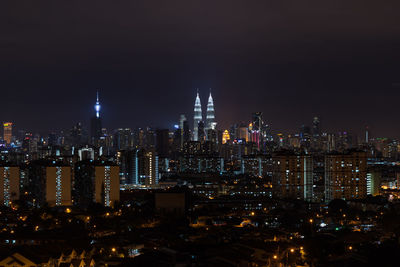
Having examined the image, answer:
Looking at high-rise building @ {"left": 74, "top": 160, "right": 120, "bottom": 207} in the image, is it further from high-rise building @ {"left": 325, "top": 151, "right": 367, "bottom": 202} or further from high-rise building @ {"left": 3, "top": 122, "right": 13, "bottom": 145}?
high-rise building @ {"left": 3, "top": 122, "right": 13, "bottom": 145}

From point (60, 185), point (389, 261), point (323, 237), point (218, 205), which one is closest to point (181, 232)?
point (323, 237)

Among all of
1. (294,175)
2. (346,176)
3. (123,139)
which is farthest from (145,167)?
(123,139)

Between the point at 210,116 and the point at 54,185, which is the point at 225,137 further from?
the point at 54,185

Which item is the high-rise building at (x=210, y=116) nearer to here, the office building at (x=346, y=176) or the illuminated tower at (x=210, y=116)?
the illuminated tower at (x=210, y=116)

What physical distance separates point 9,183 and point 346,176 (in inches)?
439

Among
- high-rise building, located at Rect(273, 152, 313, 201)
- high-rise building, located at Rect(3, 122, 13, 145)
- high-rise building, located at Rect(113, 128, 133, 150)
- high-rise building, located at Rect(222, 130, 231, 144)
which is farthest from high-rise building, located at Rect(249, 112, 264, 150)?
high-rise building, located at Rect(273, 152, 313, 201)

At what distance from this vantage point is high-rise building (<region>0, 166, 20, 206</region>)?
2209cm

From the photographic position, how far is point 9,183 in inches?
880

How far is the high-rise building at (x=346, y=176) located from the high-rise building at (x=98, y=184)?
282 inches

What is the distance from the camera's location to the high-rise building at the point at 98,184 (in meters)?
21.2

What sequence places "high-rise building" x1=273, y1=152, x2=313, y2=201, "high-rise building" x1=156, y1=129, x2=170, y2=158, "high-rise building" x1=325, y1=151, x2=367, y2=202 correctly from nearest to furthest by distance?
"high-rise building" x1=325, y1=151, x2=367, y2=202 < "high-rise building" x1=273, y1=152, x2=313, y2=201 < "high-rise building" x1=156, y1=129, x2=170, y2=158

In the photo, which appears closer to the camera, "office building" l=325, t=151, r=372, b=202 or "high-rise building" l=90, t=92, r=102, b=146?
"office building" l=325, t=151, r=372, b=202

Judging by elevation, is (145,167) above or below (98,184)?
above

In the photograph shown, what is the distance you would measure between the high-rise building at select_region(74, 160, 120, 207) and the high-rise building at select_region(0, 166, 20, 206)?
2.11m
